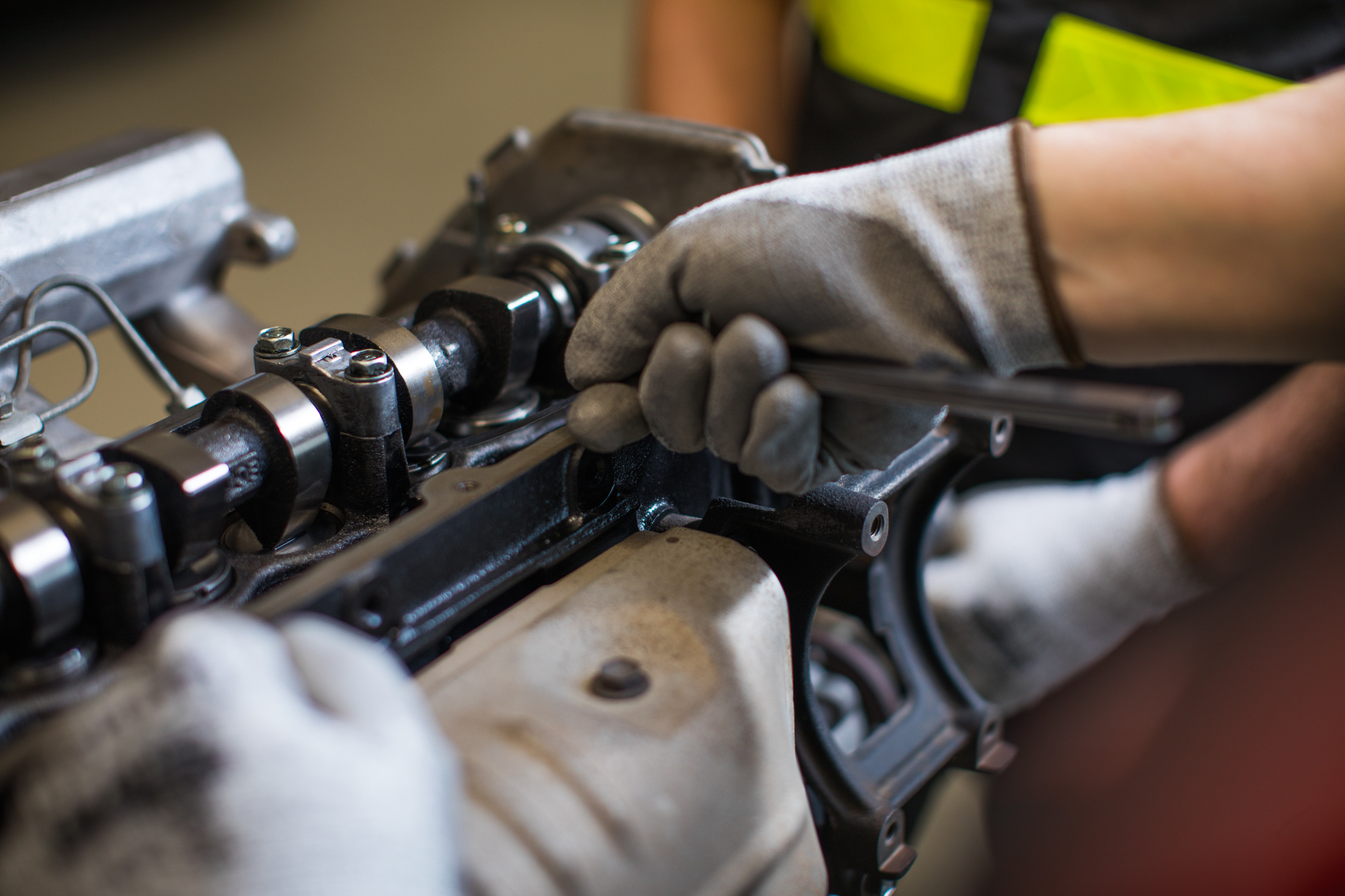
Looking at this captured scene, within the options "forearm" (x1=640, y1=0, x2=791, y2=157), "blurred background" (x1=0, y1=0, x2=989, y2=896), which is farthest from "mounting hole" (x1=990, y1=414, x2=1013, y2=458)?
"blurred background" (x1=0, y1=0, x2=989, y2=896)

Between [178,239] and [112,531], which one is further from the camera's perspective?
[178,239]

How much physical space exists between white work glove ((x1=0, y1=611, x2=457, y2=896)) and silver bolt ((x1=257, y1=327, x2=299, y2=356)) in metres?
0.33

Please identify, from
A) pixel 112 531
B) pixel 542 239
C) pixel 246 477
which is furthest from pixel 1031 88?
pixel 112 531

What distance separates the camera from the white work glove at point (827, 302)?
74cm

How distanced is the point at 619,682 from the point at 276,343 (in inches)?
15.3

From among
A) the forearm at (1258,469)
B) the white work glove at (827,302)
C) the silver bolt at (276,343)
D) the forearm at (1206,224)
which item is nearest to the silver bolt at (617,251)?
the white work glove at (827,302)

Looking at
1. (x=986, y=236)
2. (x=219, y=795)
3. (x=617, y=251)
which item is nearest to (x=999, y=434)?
(x=986, y=236)

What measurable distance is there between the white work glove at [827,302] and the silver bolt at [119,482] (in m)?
0.30

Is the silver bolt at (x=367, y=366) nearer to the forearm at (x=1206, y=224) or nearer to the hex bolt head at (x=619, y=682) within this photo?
the hex bolt head at (x=619, y=682)

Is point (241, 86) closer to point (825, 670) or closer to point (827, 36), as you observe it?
point (827, 36)

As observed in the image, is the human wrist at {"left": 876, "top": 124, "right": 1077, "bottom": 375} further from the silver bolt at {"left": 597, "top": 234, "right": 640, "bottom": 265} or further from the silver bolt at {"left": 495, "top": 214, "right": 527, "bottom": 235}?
the silver bolt at {"left": 495, "top": 214, "right": 527, "bottom": 235}

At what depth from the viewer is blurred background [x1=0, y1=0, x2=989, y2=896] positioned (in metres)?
Answer: 3.25

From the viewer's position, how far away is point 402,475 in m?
0.81

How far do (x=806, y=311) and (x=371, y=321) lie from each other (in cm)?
34
